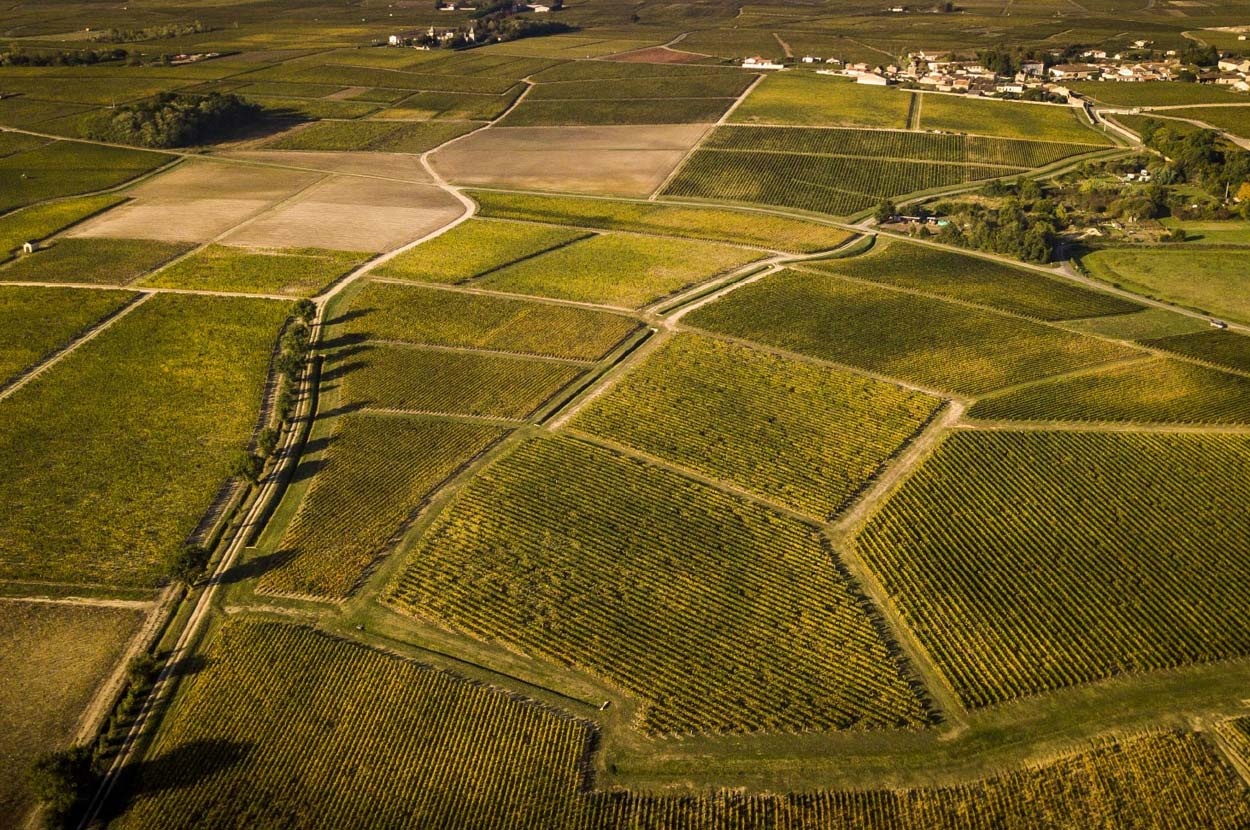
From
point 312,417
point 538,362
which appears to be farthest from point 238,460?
point 538,362

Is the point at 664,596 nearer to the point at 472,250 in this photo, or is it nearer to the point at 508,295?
the point at 508,295

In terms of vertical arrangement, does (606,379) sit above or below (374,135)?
below

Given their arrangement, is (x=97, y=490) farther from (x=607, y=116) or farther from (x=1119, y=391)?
(x=607, y=116)

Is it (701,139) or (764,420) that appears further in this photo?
(701,139)

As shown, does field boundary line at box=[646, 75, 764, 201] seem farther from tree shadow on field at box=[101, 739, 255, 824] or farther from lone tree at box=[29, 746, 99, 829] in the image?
lone tree at box=[29, 746, 99, 829]

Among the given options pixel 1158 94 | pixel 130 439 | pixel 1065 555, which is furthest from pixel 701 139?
pixel 1065 555

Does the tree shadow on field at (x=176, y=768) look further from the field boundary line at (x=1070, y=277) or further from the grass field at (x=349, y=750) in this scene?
the field boundary line at (x=1070, y=277)

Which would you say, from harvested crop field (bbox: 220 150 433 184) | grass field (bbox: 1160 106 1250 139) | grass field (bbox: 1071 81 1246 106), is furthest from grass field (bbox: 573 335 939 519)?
grass field (bbox: 1071 81 1246 106)
